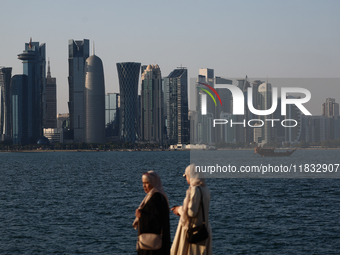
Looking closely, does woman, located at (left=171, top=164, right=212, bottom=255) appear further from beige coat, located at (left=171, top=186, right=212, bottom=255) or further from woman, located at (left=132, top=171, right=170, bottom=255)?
woman, located at (left=132, top=171, right=170, bottom=255)

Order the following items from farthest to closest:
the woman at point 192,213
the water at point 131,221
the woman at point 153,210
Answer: the water at point 131,221 < the woman at point 192,213 < the woman at point 153,210

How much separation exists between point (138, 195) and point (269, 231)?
74.8 ft

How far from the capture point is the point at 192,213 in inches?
418

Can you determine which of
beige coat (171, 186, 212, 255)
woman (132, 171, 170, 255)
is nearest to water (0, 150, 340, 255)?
beige coat (171, 186, 212, 255)

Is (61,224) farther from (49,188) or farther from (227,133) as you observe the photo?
(227,133)

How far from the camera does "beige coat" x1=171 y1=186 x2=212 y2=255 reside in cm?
1058

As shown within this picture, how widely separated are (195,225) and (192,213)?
0.44m

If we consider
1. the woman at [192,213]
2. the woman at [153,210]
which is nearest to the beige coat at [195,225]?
the woman at [192,213]

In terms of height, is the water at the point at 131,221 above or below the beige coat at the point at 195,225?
below

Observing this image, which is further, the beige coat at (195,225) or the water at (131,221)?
the water at (131,221)

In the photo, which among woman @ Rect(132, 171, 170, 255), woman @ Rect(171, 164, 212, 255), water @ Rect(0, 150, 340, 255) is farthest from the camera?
water @ Rect(0, 150, 340, 255)

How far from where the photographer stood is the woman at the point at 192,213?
1056 centimetres

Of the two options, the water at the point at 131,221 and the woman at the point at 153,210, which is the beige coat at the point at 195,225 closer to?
the woman at the point at 153,210

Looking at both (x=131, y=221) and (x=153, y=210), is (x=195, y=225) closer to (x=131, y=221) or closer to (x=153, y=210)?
(x=153, y=210)
